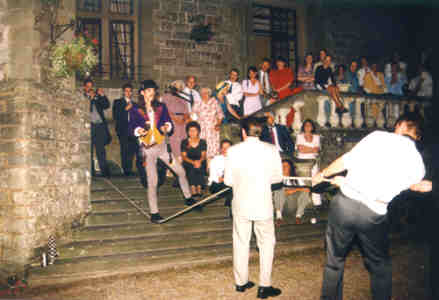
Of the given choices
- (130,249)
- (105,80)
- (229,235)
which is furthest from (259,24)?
(130,249)

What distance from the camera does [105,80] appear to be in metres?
10.5

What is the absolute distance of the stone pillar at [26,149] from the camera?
5293 millimetres

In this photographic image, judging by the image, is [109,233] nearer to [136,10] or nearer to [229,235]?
[229,235]

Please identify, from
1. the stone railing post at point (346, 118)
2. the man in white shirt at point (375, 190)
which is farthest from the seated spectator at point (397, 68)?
the man in white shirt at point (375, 190)

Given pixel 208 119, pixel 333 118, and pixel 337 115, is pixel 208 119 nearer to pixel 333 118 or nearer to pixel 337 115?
pixel 333 118

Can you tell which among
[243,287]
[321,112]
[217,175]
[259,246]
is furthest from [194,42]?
[243,287]

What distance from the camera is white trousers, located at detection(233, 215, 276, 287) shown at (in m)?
4.32

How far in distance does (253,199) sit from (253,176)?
0.86ft

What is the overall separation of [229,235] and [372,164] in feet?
12.6

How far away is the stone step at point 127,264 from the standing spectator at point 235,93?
388cm

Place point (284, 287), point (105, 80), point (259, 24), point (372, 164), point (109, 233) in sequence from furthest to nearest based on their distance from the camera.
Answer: point (259, 24), point (105, 80), point (109, 233), point (284, 287), point (372, 164)

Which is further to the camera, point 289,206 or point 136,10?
point 136,10

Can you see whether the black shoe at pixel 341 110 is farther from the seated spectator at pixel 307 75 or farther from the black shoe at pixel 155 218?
the black shoe at pixel 155 218

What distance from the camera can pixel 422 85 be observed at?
1090cm
